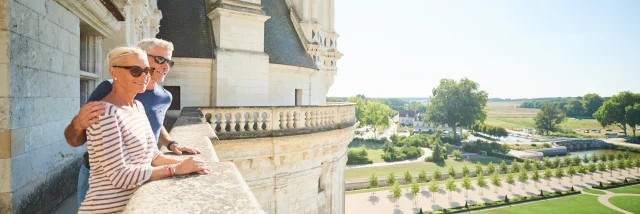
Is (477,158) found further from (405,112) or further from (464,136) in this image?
(405,112)

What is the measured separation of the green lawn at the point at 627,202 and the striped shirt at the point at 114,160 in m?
45.5

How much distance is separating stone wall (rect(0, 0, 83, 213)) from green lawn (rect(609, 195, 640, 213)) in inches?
1797

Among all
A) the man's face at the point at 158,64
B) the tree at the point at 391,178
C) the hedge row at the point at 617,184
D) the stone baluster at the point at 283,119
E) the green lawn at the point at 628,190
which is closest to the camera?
the man's face at the point at 158,64

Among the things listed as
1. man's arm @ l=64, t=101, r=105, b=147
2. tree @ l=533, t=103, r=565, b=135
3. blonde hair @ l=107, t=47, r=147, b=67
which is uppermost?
blonde hair @ l=107, t=47, r=147, b=67

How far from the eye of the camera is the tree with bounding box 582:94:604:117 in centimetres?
14500

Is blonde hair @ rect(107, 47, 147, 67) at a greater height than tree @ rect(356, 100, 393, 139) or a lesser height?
greater

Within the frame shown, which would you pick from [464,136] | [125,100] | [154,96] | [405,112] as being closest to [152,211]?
[125,100]

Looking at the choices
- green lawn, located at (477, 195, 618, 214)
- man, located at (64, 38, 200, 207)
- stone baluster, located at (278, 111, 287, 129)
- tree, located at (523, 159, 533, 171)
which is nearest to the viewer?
man, located at (64, 38, 200, 207)

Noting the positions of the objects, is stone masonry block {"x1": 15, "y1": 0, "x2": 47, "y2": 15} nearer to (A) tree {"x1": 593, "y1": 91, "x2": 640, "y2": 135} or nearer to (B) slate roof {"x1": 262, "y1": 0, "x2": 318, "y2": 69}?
(B) slate roof {"x1": 262, "y1": 0, "x2": 318, "y2": 69}

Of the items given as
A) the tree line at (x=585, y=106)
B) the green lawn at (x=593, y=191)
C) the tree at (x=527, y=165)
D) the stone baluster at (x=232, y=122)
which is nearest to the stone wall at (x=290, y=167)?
the stone baluster at (x=232, y=122)

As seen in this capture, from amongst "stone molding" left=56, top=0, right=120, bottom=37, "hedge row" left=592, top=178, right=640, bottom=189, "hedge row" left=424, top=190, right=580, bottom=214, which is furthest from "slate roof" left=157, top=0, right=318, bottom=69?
"hedge row" left=592, top=178, right=640, bottom=189

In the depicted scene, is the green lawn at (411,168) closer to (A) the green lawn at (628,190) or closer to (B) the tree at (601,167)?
(B) the tree at (601,167)

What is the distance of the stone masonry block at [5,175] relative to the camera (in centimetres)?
257

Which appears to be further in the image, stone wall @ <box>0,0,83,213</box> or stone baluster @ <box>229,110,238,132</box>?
stone baluster @ <box>229,110,238,132</box>
